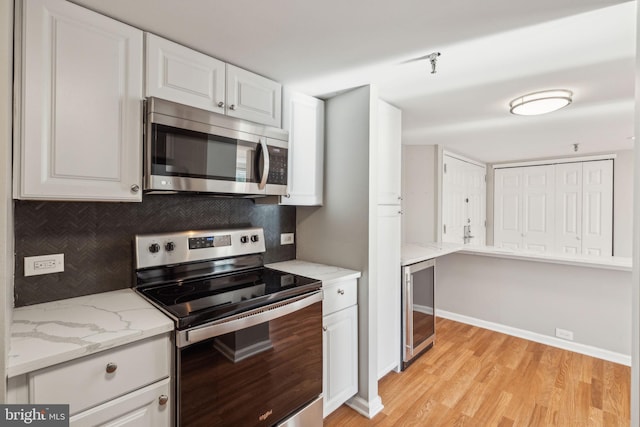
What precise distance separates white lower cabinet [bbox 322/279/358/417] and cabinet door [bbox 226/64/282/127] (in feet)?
3.66

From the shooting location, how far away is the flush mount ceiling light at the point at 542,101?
6.72ft

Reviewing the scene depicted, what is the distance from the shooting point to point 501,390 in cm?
223

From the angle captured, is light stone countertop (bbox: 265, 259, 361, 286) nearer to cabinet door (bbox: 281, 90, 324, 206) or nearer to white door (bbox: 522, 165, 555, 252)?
cabinet door (bbox: 281, 90, 324, 206)

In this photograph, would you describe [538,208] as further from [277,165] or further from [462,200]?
[277,165]

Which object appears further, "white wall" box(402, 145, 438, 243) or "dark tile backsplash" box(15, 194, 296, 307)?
"white wall" box(402, 145, 438, 243)

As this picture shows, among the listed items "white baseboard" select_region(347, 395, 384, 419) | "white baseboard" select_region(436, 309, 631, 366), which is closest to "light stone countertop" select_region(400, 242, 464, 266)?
"white baseboard" select_region(436, 309, 631, 366)

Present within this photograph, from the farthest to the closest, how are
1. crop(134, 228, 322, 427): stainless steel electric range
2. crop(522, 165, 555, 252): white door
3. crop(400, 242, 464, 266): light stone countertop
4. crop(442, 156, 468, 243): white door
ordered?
crop(522, 165, 555, 252): white door
crop(442, 156, 468, 243): white door
crop(400, 242, 464, 266): light stone countertop
crop(134, 228, 322, 427): stainless steel electric range

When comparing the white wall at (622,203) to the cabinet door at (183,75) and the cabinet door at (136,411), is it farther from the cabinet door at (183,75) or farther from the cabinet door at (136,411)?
the cabinet door at (136,411)

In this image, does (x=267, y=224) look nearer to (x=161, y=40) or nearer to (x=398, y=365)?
(x=161, y=40)

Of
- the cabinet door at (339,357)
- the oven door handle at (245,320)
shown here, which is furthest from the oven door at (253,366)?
the cabinet door at (339,357)

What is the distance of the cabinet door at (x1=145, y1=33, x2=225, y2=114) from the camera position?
54.7 inches

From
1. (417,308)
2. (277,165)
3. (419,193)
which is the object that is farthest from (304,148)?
(419,193)

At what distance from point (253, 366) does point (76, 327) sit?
711 mm

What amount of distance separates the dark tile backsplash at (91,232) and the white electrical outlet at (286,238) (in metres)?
0.55
